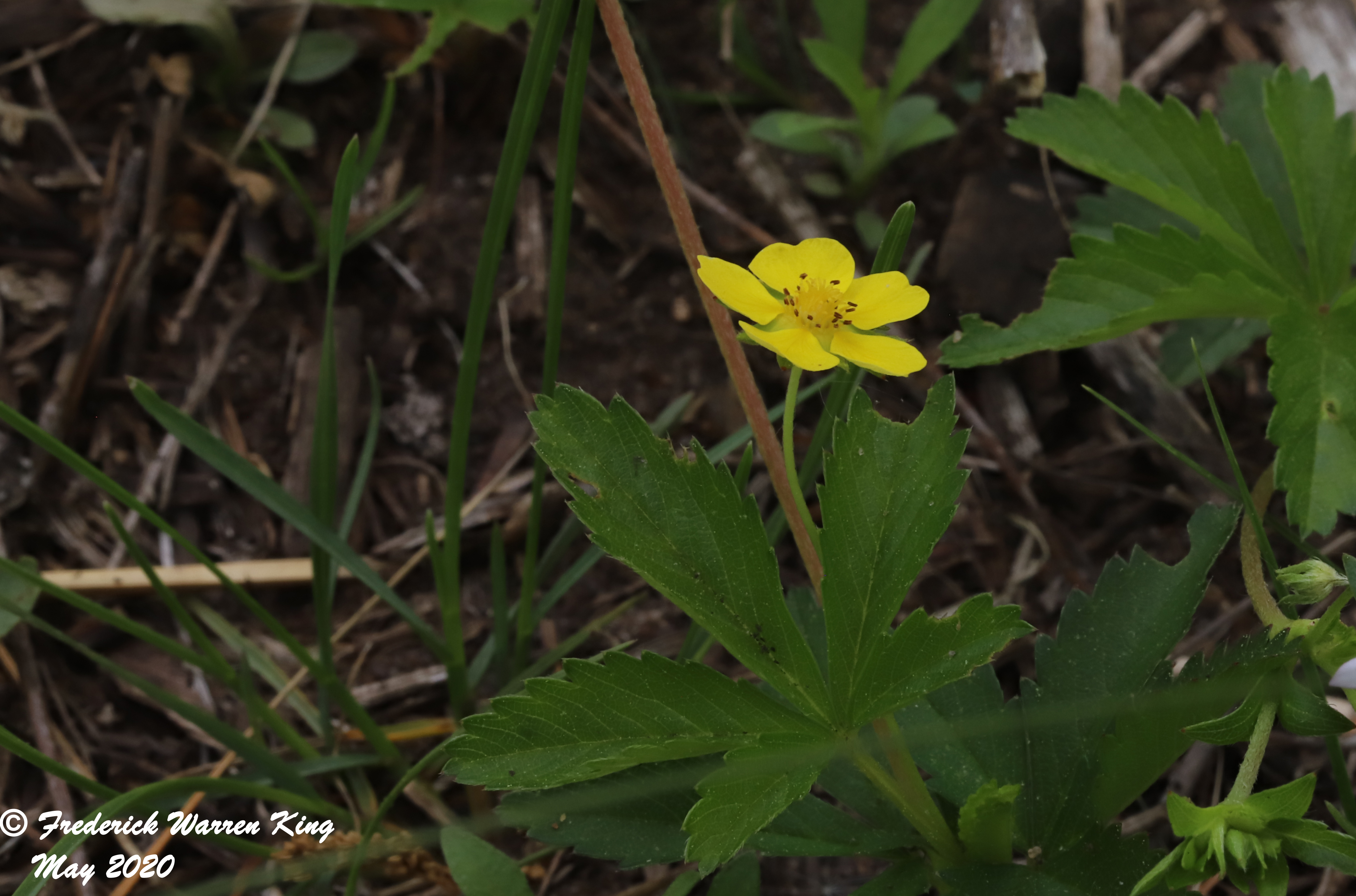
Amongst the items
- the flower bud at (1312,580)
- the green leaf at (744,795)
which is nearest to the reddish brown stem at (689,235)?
the green leaf at (744,795)

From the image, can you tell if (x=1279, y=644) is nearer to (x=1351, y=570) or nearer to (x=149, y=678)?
(x=1351, y=570)

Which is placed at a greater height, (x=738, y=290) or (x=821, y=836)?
(x=738, y=290)

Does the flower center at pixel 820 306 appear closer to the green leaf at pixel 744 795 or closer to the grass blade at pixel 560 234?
the grass blade at pixel 560 234

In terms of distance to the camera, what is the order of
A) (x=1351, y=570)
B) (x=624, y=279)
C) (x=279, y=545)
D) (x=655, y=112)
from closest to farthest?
(x=1351, y=570), (x=655, y=112), (x=279, y=545), (x=624, y=279)

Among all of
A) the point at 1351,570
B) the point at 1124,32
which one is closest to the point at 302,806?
the point at 1351,570

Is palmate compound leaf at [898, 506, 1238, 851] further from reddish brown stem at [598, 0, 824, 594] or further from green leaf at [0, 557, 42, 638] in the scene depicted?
green leaf at [0, 557, 42, 638]

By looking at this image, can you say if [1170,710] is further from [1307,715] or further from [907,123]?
[907,123]

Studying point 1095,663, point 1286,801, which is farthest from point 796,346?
point 1286,801
